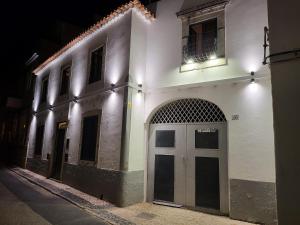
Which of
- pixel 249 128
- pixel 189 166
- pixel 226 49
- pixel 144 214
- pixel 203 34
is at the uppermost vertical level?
pixel 203 34

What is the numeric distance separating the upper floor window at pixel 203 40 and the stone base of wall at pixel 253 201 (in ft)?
12.3

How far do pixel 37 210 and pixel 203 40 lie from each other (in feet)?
22.9

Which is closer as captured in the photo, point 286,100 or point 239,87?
point 286,100

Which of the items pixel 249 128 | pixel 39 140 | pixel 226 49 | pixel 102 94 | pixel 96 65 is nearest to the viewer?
pixel 249 128

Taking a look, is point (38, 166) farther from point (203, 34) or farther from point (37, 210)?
point (203, 34)

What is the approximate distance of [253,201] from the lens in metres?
5.43

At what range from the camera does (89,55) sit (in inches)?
388

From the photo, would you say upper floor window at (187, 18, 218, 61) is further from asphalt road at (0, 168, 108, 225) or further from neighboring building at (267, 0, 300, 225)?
asphalt road at (0, 168, 108, 225)

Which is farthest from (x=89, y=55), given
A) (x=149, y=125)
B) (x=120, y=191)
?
(x=120, y=191)

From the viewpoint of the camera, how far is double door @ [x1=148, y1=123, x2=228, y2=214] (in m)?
6.25

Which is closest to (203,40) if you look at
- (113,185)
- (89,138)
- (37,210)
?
(113,185)

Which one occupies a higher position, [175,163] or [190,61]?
[190,61]

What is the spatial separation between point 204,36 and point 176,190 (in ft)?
16.2

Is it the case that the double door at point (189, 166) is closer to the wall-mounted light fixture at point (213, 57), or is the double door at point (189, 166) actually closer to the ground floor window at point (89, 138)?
the wall-mounted light fixture at point (213, 57)
